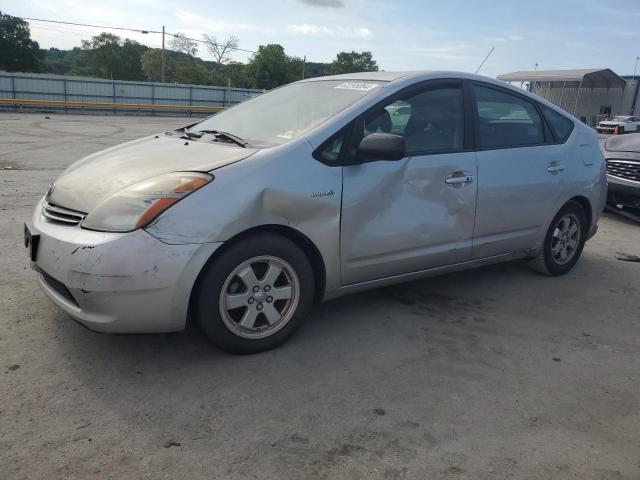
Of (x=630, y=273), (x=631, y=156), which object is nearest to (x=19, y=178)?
(x=630, y=273)

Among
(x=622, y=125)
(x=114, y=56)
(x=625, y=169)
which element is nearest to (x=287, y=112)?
(x=625, y=169)

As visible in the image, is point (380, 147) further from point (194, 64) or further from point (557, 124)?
point (194, 64)

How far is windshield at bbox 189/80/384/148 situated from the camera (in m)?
3.35

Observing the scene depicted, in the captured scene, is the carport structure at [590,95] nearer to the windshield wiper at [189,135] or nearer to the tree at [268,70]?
the tree at [268,70]

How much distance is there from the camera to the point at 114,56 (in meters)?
80.1

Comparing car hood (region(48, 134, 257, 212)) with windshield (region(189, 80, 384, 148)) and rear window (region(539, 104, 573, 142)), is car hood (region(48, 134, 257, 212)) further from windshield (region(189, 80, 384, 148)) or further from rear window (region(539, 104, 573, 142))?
rear window (region(539, 104, 573, 142))

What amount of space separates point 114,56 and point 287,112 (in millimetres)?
86196

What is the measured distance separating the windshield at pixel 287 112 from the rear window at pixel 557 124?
5.71 ft

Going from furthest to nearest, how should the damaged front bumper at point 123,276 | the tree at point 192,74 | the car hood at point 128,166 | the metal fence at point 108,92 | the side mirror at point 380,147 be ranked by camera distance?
the tree at point 192,74 → the metal fence at point 108,92 → the side mirror at point 380,147 → the car hood at point 128,166 → the damaged front bumper at point 123,276

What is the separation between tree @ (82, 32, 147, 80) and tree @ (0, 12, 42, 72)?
16.4m

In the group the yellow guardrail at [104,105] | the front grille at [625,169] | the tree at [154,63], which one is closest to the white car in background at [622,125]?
the yellow guardrail at [104,105]

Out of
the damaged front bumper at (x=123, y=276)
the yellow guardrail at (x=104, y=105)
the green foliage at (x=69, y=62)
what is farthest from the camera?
the green foliage at (x=69, y=62)

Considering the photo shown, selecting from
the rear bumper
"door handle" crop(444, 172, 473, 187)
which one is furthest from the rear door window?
the rear bumper

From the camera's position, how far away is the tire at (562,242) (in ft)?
15.0
